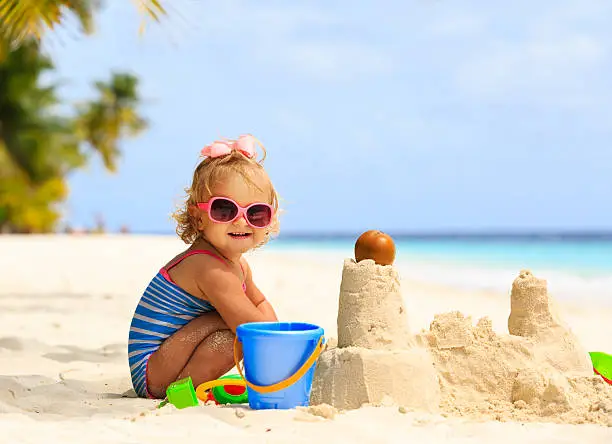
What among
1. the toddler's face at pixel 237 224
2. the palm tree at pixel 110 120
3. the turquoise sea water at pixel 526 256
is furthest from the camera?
the palm tree at pixel 110 120

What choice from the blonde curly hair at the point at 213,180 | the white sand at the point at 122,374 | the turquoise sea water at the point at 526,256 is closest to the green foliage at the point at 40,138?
the turquoise sea water at the point at 526,256

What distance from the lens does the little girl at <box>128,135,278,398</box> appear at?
3.31 m

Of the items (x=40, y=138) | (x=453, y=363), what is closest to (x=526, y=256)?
(x=40, y=138)

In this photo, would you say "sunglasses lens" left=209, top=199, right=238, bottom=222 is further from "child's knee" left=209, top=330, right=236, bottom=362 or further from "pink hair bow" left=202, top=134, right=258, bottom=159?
"child's knee" left=209, top=330, right=236, bottom=362

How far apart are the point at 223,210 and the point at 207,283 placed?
33 centimetres

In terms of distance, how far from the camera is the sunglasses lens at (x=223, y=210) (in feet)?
10.9

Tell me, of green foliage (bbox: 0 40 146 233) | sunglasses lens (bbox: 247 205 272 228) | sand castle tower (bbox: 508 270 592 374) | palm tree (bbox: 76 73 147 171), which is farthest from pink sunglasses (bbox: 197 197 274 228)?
palm tree (bbox: 76 73 147 171)

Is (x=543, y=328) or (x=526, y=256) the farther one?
(x=526, y=256)

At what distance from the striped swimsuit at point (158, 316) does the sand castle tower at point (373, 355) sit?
2.41 ft

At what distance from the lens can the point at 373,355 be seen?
9.25ft

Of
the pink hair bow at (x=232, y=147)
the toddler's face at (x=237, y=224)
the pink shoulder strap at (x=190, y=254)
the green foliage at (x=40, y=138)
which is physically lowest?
the pink shoulder strap at (x=190, y=254)

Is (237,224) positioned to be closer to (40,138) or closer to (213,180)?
(213,180)

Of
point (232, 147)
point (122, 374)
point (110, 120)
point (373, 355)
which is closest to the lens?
point (373, 355)

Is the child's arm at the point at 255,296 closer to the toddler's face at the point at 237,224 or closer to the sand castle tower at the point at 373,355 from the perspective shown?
the toddler's face at the point at 237,224
